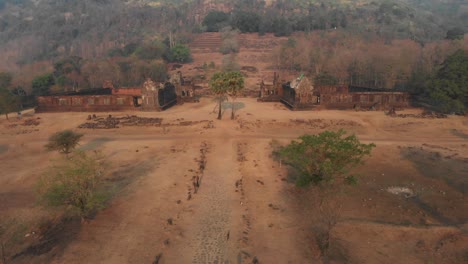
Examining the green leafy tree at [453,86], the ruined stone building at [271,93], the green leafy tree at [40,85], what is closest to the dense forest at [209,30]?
the green leafy tree at [40,85]

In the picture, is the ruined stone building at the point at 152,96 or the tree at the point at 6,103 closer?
the tree at the point at 6,103

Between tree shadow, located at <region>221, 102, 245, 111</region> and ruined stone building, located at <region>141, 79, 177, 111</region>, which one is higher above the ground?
ruined stone building, located at <region>141, 79, 177, 111</region>

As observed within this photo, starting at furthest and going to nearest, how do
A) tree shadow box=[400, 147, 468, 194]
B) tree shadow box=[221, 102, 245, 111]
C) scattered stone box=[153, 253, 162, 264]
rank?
tree shadow box=[221, 102, 245, 111] → tree shadow box=[400, 147, 468, 194] → scattered stone box=[153, 253, 162, 264]

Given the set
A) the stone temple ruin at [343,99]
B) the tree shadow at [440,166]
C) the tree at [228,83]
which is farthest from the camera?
the stone temple ruin at [343,99]

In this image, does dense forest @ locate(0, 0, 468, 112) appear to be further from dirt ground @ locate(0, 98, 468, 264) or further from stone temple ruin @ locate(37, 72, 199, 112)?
dirt ground @ locate(0, 98, 468, 264)

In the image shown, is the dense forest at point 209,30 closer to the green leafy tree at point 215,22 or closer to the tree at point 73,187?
the green leafy tree at point 215,22

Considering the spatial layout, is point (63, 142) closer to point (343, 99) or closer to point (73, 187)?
point (73, 187)

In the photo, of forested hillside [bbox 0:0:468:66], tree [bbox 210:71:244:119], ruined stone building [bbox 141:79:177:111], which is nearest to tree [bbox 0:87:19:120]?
ruined stone building [bbox 141:79:177:111]

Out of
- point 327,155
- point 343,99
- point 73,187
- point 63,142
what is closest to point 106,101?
point 63,142
